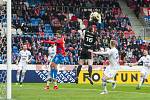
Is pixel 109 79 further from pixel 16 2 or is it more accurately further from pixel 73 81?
pixel 16 2

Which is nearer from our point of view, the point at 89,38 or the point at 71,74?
the point at 89,38

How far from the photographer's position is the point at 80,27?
39.2m

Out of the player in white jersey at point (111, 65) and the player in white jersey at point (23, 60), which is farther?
the player in white jersey at point (23, 60)

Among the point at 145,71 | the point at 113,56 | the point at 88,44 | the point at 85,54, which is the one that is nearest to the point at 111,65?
the point at 113,56

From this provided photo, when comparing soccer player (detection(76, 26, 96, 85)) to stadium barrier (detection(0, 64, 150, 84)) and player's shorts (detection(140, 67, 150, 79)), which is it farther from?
stadium barrier (detection(0, 64, 150, 84))

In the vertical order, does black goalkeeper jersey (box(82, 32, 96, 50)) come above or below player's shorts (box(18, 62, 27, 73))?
above

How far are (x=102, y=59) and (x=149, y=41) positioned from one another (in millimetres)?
6237

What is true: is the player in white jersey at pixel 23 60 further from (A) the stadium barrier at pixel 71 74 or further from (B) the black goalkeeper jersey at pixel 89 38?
(B) the black goalkeeper jersey at pixel 89 38

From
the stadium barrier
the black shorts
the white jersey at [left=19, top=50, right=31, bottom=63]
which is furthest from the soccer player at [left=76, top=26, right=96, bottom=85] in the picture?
the stadium barrier

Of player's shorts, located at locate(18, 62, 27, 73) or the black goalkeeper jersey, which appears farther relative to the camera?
player's shorts, located at locate(18, 62, 27, 73)

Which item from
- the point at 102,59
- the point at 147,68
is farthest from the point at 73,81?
the point at 147,68

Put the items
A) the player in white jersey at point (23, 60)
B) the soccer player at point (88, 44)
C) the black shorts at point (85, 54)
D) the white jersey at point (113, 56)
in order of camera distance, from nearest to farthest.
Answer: the white jersey at point (113, 56) → the soccer player at point (88, 44) → the black shorts at point (85, 54) → the player in white jersey at point (23, 60)

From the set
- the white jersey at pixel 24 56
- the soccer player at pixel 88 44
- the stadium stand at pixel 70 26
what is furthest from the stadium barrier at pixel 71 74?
the soccer player at pixel 88 44

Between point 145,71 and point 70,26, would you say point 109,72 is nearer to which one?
point 145,71
